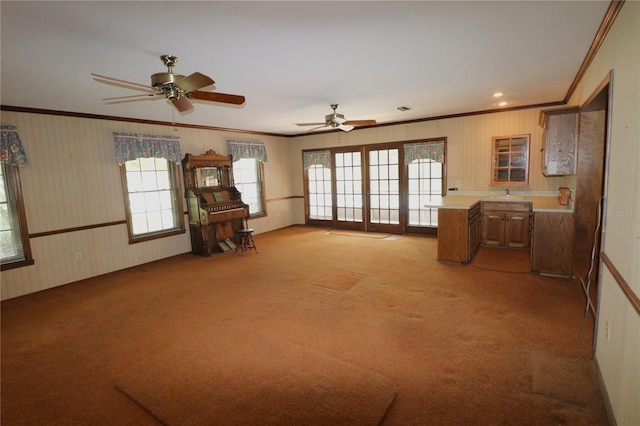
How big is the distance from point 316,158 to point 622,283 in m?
6.70

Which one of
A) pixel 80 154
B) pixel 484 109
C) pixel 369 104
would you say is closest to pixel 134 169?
pixel 80 154

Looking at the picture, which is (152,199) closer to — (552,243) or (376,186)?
(376,186)

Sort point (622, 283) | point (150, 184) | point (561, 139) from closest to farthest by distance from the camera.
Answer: point (622, 283)
point (561, 139)
point (150, 184)

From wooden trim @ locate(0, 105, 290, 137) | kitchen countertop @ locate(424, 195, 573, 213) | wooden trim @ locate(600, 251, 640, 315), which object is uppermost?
wooden trim @ locate(0, 105, 290, 137)

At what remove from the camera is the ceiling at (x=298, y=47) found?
2012mm

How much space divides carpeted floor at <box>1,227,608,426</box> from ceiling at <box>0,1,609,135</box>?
2354 millimetres

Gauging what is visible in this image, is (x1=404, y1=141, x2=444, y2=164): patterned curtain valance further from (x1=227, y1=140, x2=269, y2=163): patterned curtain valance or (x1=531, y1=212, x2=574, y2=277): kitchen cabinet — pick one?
(x1=227, y1=140, x2=269, y2=163): patterned curtain valance

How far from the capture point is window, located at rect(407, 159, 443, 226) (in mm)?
6531

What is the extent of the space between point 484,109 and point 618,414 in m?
5.01

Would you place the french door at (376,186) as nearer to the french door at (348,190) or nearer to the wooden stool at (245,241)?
the french door at (348,190)

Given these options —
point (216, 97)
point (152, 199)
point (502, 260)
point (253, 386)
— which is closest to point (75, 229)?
point (152, 199)

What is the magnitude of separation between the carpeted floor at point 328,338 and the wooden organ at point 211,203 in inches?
44.2

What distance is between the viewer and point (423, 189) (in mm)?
6684

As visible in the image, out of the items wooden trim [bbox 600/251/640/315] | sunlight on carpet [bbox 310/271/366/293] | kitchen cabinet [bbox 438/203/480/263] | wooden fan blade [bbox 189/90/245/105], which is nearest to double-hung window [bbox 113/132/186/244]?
wooden fan blade [bbox 189/90/245/105]
